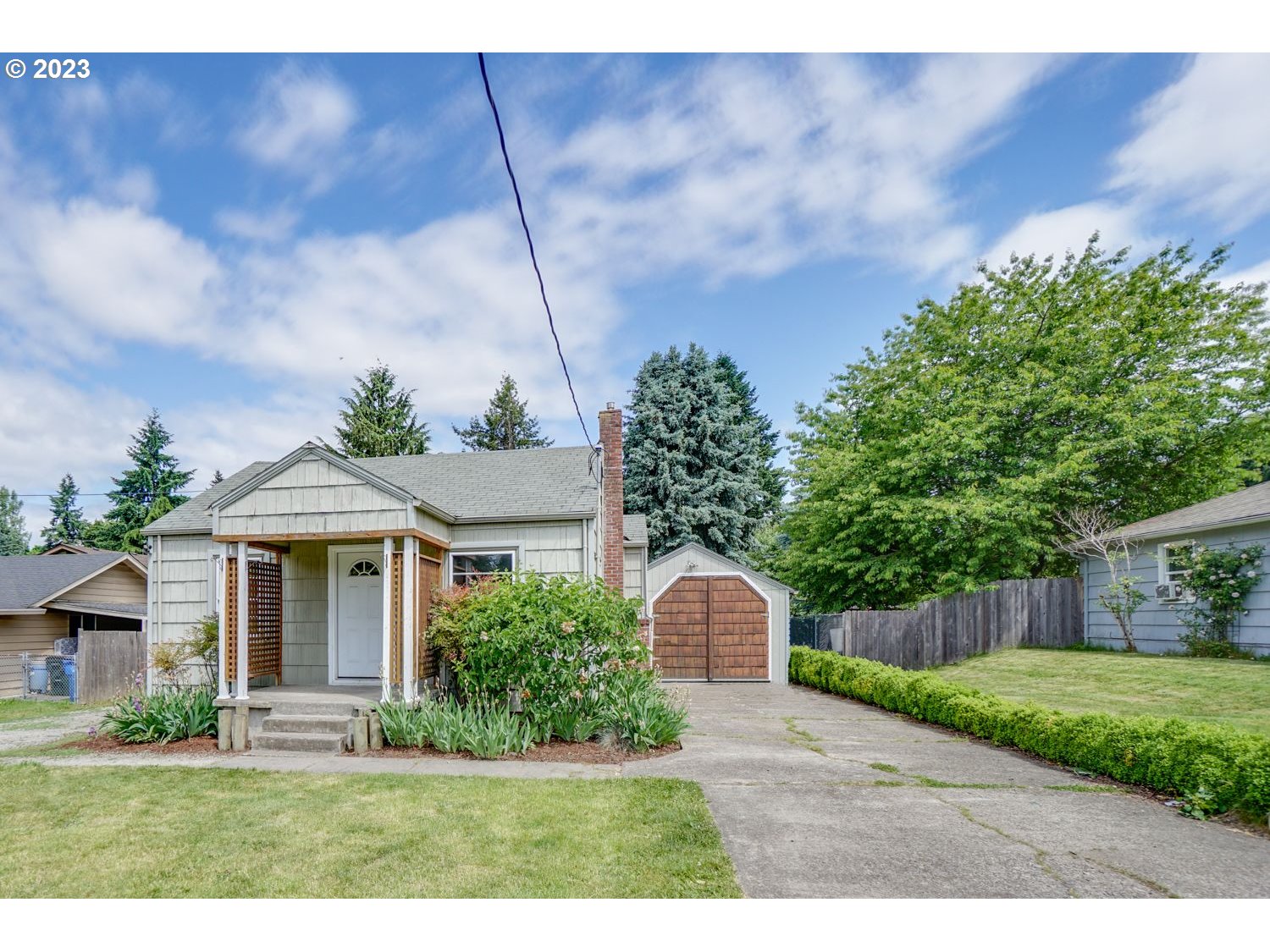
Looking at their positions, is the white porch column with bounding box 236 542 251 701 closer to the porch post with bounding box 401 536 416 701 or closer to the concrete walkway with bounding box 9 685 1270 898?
the concrete walkway with bounding box 9 685 1270 898

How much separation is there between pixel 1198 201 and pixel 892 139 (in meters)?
10.9

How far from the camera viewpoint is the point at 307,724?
8367mm

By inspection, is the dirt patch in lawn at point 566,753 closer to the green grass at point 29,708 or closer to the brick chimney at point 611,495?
the brick chimney at point 611,495

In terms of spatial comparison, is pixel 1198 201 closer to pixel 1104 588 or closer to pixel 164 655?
pixel 1104 588

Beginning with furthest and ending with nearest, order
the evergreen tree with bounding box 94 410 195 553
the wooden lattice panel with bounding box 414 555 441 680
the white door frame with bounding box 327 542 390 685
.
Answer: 1. the evergreen tree with bounding box 94 410 195 553
2. the white door frame with bounding box 327 542 390 685
3. the wooden lattice panel with bounding box 414 555 441 680

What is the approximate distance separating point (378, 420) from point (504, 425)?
25.5ft

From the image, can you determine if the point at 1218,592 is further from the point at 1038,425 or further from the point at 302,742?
the point at 302,742

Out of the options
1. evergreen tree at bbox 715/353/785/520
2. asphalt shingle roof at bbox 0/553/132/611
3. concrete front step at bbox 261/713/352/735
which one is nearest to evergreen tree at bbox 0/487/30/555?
asphalt shingle roof at bbox 0/553/132/611

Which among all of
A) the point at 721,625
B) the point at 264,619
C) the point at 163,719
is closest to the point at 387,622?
the point at 264,619

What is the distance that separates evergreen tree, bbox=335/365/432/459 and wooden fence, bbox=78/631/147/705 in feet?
38.8

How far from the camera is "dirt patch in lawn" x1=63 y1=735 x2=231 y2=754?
8.18 metres

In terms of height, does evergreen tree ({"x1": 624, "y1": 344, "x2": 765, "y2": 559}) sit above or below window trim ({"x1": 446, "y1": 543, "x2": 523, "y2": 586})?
above

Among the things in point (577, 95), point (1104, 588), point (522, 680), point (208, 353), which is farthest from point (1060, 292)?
point (208, 353)

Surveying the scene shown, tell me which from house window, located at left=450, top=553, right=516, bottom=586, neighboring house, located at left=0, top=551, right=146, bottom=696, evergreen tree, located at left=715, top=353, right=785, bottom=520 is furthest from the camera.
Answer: evergreen tree, located at left=715, top=353, right=785, bottom=520
